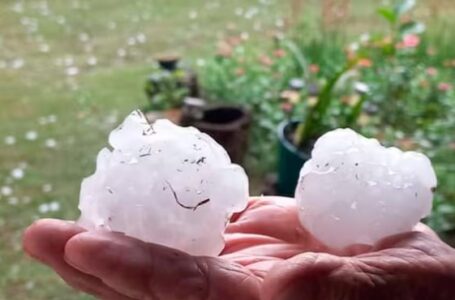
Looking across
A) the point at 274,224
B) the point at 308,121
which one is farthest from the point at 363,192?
the point at 308,121

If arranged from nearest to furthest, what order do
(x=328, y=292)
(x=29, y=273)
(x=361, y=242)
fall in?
1. (x=328, y=292)
2. (x=361, y=242)
3. (x=29, y=273)

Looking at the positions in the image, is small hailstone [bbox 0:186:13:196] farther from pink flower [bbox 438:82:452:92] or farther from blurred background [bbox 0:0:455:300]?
pink flower [bbox 438:82:452:92]

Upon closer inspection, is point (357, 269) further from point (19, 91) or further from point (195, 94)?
point (19, 91)

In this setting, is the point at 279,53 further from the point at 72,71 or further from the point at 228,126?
the point at 72,71

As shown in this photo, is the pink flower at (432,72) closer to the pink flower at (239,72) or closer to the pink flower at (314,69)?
the pink flower at (314,69)

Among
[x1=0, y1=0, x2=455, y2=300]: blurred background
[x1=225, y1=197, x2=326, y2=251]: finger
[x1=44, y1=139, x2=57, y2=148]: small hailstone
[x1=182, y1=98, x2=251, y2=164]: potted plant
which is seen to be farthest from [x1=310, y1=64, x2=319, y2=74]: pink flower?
[x1=225, y1=197, x2=326, y2=251]: finger

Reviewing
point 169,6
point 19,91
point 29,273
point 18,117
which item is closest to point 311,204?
point 29,273
